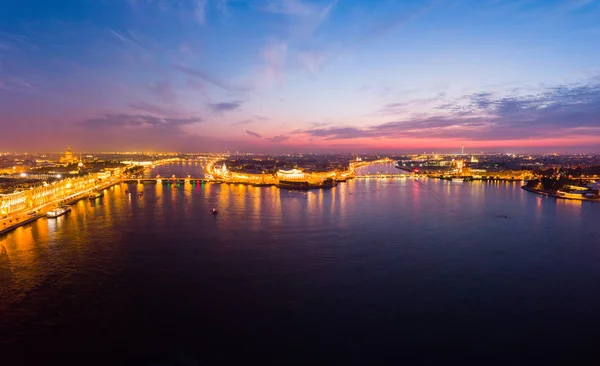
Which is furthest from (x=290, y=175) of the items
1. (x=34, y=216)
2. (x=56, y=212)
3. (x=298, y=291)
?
(x=298, y=291)

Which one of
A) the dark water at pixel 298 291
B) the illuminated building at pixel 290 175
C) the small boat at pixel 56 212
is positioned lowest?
the dark water at pixel 298 291

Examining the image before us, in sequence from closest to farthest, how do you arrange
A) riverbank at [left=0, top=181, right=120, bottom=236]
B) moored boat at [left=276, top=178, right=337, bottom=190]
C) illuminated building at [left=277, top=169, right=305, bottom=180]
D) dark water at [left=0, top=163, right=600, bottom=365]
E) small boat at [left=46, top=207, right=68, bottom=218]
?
dark water at [left=0, top=163, right=600, bottom=365] → riverbank at [left=0, top=181, right=120, bottom=236] → small boat at [left=46, top=207, right=68, bottom=218] → moored boat at [left=276, top=178, right=337, bottom=190] → illuminated building at [left=277, top=169, right=305, bottom=180]

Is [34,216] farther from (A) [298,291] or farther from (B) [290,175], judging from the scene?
(B) [290,175]

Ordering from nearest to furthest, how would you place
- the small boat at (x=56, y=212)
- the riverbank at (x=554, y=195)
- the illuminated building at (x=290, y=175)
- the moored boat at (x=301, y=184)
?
the small boat at (x=56, y=212), the riverbank at (x=554, y=195), the moored boat at (x=301, y=184), the illuminated building at (x=290, y=175)

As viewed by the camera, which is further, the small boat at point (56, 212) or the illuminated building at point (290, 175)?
the illuminated building at point (290, 175)

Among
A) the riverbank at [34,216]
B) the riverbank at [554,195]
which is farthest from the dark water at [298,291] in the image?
the riverbank at [554,195]

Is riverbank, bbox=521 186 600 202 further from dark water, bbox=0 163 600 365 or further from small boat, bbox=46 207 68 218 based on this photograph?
small boat, bbox=46 207 68 218

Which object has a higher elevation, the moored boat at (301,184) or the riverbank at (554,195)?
the moored boat at (301,184)

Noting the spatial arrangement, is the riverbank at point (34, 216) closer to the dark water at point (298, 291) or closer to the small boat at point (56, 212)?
the small boat at point (56, 212)

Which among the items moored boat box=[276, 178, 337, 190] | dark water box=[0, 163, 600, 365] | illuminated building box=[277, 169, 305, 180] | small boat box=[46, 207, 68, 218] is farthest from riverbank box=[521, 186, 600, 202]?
small boat box=[46, 207, 68, 218]
